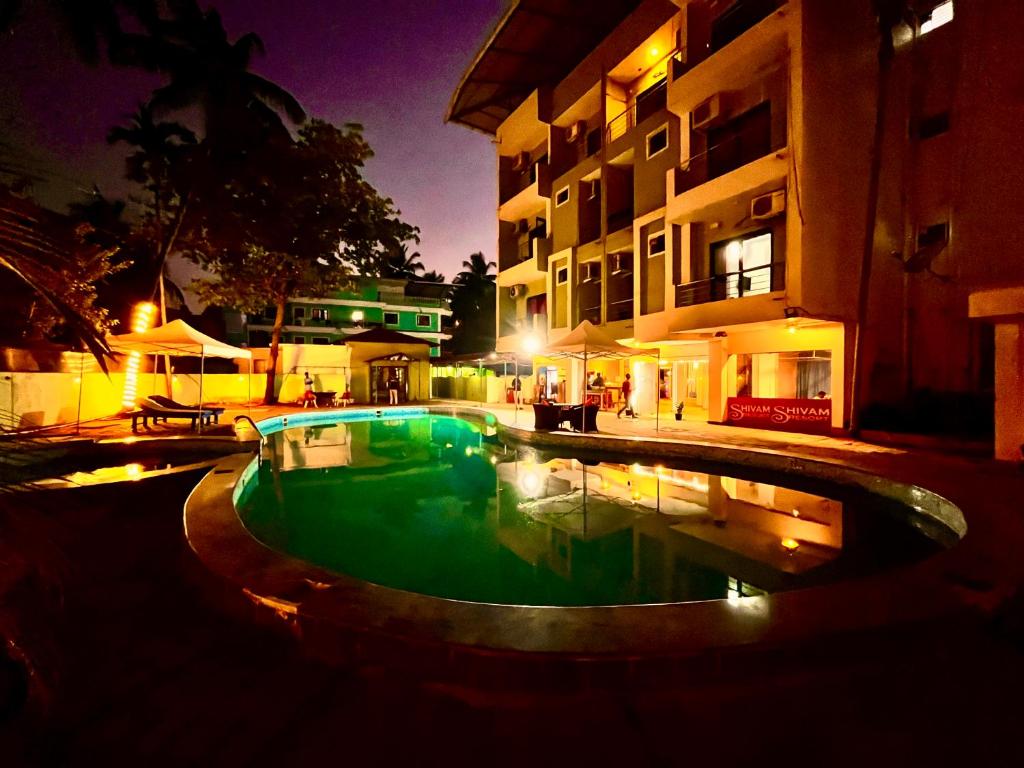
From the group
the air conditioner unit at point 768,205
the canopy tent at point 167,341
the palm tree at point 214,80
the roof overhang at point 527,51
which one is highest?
the roof overhang at point 527,51

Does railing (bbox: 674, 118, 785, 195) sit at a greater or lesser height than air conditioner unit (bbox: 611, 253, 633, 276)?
greater

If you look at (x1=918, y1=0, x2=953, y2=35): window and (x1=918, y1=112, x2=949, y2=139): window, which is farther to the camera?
(x1=918, y1=112, x2=949, y2=139): window

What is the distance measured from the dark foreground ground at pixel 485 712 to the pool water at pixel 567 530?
1.82 m

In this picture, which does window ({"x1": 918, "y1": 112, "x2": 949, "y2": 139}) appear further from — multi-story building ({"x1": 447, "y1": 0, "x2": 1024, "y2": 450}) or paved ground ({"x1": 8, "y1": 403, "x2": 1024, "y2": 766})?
paved ground ({"x1": 8, "y1": 403, "x2": 1024, "y2": 766})

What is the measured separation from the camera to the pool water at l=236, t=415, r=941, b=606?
4.63 metres

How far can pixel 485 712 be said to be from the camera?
7.34 ft

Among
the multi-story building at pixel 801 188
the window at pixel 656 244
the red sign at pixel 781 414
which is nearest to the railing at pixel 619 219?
the multi-story building at pixel 801 188

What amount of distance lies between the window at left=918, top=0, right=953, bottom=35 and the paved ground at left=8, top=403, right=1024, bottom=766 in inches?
567

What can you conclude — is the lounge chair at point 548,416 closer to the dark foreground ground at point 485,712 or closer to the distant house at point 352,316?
the dark foreground ground at point 485,712

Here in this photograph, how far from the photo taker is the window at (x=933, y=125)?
11203mm

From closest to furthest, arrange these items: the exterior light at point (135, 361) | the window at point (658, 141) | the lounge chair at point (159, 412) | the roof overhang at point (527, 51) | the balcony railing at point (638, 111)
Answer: the lounge chair at point (159, 412), the exterior light at point (135, 361), the window at point (658, 141), the balcony railing at point (638, 111), the roof overhang at point (527, 51)

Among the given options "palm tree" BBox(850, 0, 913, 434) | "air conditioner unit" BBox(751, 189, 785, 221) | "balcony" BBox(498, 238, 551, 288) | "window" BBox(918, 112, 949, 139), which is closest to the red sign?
"palm tree" BBox(850, 0, 913, 434)

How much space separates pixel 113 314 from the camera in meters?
22.2

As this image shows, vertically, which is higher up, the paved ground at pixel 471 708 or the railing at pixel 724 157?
the railing at pixel 724 157
